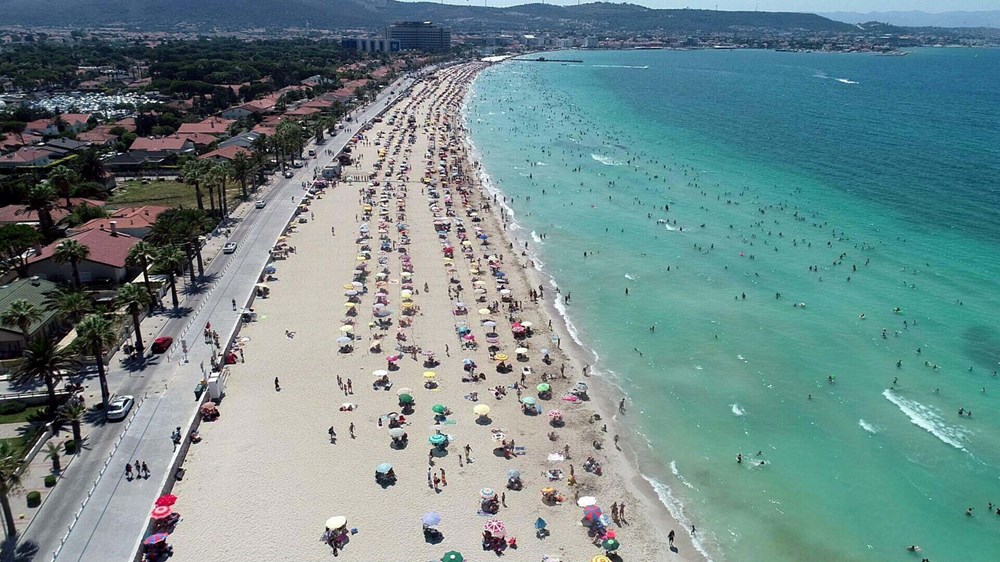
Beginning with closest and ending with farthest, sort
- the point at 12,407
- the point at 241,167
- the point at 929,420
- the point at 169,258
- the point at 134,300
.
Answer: the point at 12,407 → the point at 134,300 → the point at 929,420 → the point at 169,258 → the point at 241,167

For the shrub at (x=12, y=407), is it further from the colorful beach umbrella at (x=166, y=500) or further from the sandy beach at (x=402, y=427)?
the colorful beach umbrella at (x=166, y=500)

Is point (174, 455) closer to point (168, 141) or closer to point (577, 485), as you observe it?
point (577, 485)

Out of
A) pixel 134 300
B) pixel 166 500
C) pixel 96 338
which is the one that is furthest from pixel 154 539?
pixel 134 300

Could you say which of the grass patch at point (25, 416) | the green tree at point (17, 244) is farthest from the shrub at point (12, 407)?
the green tree at point (17, 244)

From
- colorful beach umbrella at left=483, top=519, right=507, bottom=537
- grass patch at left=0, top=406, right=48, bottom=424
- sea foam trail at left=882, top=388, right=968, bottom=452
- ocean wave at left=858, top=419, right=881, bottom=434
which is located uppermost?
grass patch at left=0, top=406, right=48, bottom=424

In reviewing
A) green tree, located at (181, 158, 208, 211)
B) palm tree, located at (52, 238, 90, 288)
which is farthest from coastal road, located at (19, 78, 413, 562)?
green tree, located at (181, 158, 208, 211)

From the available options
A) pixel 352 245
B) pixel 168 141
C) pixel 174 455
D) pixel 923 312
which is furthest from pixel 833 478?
pixel 168 141

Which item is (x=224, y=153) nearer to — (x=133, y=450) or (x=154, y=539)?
(x=133, y=450)

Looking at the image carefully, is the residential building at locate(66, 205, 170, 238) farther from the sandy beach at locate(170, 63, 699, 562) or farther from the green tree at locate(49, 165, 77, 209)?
the sandy beach at locate(170, 63, 699, 562)
